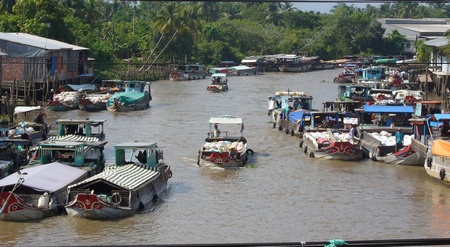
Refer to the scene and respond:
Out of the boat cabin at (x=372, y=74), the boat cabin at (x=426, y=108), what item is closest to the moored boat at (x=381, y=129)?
the boat cabin at (x=426, y=108)

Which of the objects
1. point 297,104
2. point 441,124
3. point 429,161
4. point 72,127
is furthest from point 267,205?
point 297,104

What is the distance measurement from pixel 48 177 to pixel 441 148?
10954 mm

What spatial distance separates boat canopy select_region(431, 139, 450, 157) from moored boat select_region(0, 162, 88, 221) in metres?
10.3

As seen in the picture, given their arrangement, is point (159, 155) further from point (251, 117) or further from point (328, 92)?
point (328, 92)

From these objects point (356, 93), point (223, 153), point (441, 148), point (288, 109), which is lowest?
point (223, 153)

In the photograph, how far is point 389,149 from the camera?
26766 mm

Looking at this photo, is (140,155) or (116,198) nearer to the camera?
(116,198)

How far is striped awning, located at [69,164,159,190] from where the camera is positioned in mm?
18891

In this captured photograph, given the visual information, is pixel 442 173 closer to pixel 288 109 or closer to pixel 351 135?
pixel 351 135

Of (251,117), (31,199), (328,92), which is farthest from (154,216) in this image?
(328,92)

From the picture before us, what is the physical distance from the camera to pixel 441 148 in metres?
22.8

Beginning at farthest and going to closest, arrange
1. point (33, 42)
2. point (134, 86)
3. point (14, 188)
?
point (134, 86) → point (33, 42) → point (14, 188)

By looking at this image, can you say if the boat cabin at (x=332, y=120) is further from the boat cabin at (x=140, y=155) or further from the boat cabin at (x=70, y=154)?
the boat cabin at (x=70, y=154)

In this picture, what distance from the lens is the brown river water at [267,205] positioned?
707 inches
